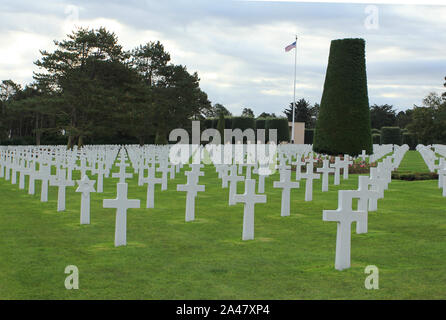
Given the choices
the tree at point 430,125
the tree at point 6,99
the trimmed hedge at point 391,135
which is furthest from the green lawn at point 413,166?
the tree at point 6,99

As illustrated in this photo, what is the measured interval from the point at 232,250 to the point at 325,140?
1727 cm

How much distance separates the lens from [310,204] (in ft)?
39.8

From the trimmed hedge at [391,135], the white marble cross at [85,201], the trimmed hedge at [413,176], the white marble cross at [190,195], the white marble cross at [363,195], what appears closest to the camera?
the white marble cross at [363,195]

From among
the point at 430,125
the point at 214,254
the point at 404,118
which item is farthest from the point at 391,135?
the point at 214,254

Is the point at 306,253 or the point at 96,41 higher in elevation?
the point at 96,41

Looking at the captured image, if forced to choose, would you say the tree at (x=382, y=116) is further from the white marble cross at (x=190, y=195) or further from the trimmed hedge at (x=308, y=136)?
the white marble cross at (x=190, y=195)

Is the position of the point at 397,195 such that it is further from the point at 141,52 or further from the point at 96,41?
the point at 141,52

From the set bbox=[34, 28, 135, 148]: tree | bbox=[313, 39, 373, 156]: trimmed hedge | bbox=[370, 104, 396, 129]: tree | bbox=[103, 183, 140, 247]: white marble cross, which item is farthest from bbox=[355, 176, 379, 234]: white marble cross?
bbox=[370, 104, 396, 129]: tree

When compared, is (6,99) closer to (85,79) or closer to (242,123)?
(242,123)

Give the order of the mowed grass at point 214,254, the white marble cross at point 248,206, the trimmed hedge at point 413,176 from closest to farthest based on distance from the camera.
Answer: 1. the mowed grass at point 214,254
2. the white marble cross at point 248,206
3. the trimmed hedge at point 413,176

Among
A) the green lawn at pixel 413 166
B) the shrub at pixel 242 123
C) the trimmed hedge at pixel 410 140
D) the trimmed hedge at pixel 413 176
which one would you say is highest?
the shrub at pixel 242 123

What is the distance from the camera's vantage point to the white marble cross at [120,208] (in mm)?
7430

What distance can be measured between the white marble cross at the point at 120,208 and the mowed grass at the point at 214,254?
6.9 inches
